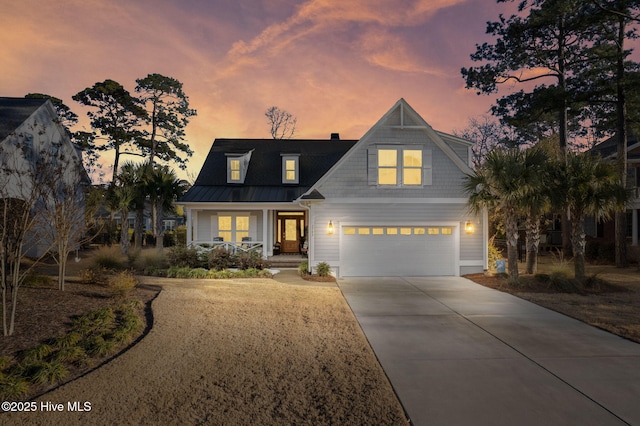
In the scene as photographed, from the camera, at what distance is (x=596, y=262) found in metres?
19.1

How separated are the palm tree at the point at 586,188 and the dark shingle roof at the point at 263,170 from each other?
11647 millimetres

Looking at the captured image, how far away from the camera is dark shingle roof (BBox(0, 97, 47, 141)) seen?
17.1m

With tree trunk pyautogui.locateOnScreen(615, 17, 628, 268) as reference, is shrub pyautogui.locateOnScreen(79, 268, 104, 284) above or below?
below

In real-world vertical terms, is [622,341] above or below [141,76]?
below

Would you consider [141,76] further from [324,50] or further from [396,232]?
[396,232]

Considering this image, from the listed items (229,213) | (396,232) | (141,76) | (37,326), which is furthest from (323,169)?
(141,76)

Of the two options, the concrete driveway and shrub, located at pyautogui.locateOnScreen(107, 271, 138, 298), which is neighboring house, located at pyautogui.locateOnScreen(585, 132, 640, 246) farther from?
shrub, located at pyautogui.locateOnScreen(107, 271, 138, 298)

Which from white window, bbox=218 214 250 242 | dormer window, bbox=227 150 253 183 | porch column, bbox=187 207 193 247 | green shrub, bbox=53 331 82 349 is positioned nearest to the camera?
green shrub, bbox=53 331 82 349

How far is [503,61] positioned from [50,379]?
23.2 m

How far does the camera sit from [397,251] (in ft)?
48.2

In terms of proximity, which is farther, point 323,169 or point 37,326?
point 323,169

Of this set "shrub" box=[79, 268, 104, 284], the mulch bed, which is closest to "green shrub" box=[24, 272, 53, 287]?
the mulch bed

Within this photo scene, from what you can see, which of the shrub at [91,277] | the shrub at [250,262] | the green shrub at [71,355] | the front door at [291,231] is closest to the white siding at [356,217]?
the shrub at [250,262]

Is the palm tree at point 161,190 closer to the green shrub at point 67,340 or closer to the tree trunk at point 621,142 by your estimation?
the green shrub at point 67,340
